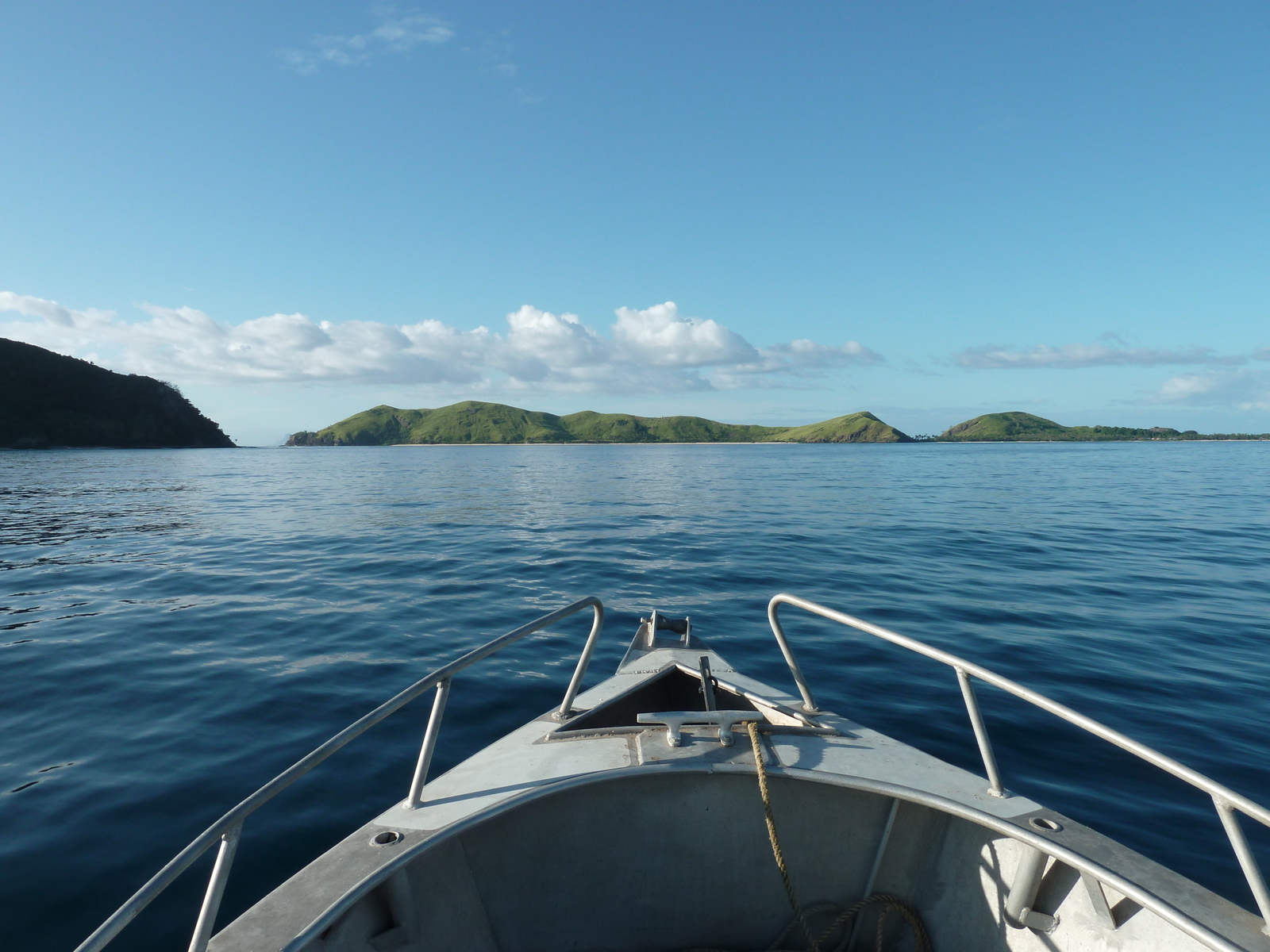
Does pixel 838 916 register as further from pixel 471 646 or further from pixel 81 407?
pixel 81 407

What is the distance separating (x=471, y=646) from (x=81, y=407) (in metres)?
151

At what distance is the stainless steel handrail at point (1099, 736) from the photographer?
2.52 metres

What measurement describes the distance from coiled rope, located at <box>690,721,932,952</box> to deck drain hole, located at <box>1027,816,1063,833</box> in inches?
42.7

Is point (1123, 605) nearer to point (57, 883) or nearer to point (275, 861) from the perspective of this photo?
point (275, 861)

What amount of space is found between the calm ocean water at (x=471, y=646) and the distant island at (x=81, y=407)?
382 feet

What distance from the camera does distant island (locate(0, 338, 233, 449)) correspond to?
109 meters

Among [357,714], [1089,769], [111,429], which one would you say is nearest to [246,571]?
[357,714]

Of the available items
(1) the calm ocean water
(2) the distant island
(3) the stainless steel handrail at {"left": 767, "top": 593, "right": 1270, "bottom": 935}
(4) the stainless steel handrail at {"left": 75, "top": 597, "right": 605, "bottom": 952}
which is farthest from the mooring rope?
(2) the distant island

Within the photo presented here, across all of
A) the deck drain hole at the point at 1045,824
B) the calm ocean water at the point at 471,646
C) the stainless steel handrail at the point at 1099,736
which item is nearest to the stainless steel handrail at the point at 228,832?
the stainless steel handrail at the point at 1099,736

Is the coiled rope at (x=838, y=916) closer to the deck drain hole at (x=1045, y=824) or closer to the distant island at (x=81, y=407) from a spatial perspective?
Result: the deck drain hole at (x=1045, y=824)

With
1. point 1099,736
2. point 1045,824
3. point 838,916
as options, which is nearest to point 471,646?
point 838,916

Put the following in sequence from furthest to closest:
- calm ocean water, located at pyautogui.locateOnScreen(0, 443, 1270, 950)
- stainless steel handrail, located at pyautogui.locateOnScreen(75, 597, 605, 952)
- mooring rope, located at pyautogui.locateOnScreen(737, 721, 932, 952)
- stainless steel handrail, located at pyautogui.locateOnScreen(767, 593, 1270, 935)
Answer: calm ocean water, located at pyautogui.locateOnScreen(0, 443, 1270, 950) < mooring rope, located at pyautogui.locateOnScreen(737, 721, 932, 952) < stainless steel handrail, located at pyautogui.locateOnScreen(767, 593, 1270, 935) < stainless steel handrail, located at pyautogui.locateOnScreen(75, 597, 605, 952)

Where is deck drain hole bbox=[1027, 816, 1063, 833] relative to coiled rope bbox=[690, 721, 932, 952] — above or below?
above

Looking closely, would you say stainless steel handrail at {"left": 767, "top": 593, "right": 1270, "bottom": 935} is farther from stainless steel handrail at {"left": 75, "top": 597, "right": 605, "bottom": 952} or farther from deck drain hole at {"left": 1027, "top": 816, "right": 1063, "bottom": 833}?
stainless steel handrail at {"left": 75, "top": 597, "right": 605, "bottom": 952}
